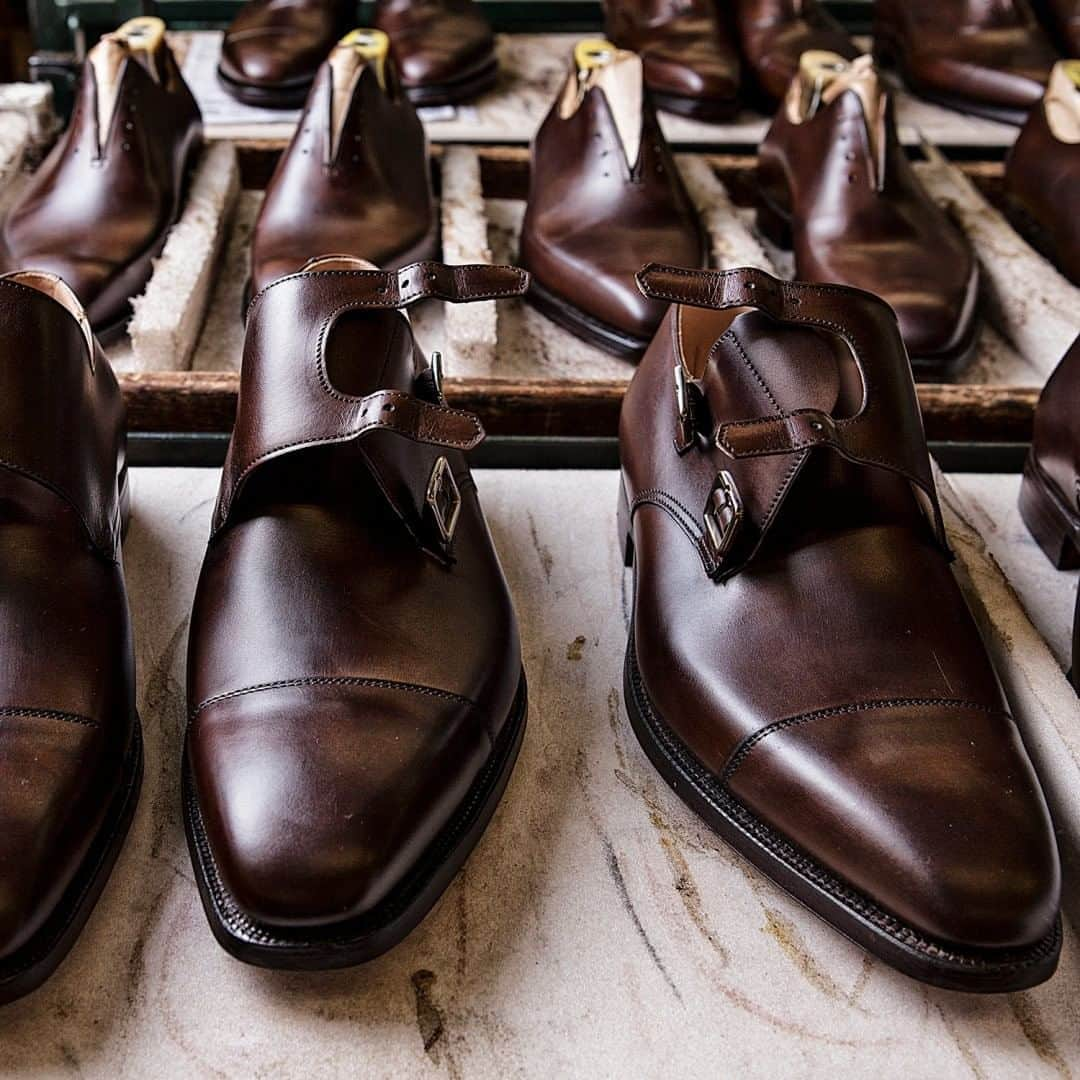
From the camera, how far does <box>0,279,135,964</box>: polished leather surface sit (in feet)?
1.58

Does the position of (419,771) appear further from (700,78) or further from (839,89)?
(700,78)

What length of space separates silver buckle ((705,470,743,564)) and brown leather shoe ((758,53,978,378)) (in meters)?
0.37

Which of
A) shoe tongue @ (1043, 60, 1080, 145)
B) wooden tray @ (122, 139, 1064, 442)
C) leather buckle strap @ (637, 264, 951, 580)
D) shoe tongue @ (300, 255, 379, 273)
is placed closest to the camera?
leather buckle strap @ (637, 264, 951, 580)

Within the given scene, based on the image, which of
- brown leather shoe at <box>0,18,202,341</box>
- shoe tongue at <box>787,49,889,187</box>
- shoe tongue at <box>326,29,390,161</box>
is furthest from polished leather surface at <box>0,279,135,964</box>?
shoe tongue at <box>787,49,889,187</box>

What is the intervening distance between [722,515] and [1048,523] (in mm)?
300

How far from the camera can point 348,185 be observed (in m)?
0.95

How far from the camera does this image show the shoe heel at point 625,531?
0.73 m

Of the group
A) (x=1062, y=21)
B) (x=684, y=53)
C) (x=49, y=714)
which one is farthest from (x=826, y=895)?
(x=1062, y=21)

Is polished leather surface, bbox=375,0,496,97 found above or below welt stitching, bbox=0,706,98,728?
above

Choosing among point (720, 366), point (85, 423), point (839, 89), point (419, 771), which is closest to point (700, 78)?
point (839, 89)

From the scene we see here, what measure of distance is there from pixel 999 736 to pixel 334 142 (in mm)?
697

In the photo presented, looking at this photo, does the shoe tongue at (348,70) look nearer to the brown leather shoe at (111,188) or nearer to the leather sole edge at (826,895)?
the brown leather shoe at (111,188)

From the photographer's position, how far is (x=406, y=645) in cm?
55

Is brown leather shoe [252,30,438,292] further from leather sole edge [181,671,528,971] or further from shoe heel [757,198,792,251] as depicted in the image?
leather sole edge [181,671,528,971]
